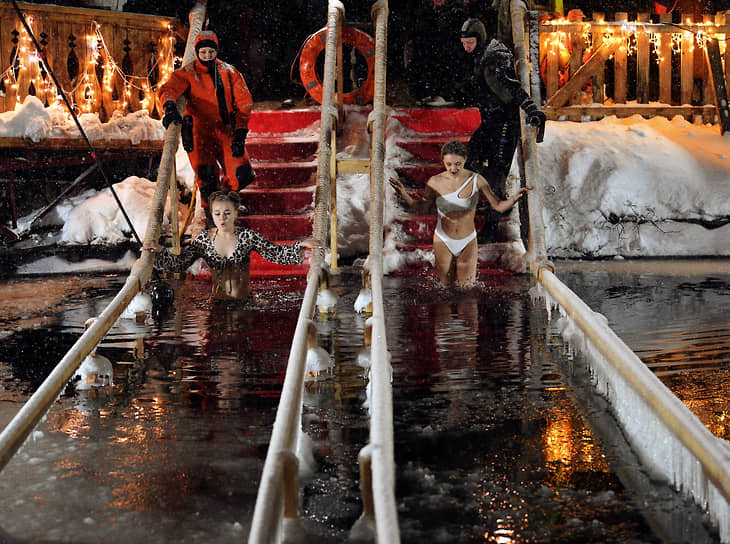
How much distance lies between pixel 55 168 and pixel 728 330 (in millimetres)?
9245

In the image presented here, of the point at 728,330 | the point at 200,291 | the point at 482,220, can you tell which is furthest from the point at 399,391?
the point at 482,220

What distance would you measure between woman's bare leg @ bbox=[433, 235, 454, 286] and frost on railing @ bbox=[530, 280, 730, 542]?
2.98m

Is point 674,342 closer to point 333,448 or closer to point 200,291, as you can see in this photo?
point 333,448

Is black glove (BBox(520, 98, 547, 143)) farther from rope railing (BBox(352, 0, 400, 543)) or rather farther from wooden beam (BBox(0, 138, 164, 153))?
wooden beam (BBox(0, 138, 164, 153))

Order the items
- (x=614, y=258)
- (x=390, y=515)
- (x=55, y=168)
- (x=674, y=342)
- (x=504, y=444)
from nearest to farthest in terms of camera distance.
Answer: (x=390, y=515), (x=504, y=444), (x=674, y=342), (x=614, y=258), (x=55, y=168)

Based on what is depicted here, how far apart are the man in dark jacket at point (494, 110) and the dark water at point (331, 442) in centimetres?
248

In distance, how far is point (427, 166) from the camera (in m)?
8.66

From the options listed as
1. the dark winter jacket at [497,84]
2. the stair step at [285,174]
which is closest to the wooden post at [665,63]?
the dark winter jacket at [497,84]

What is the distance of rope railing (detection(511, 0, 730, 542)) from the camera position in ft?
8.30

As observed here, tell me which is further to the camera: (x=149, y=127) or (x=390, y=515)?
(x=149, y=127)

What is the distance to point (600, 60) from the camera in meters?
11.1

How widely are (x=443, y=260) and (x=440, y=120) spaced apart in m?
2.96

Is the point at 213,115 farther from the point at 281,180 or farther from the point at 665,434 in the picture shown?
the point at 665,434

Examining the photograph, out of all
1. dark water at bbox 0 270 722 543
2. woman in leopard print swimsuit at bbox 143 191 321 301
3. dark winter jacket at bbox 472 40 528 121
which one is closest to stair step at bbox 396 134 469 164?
dark winter jacket at bbox 472 40 528 121
